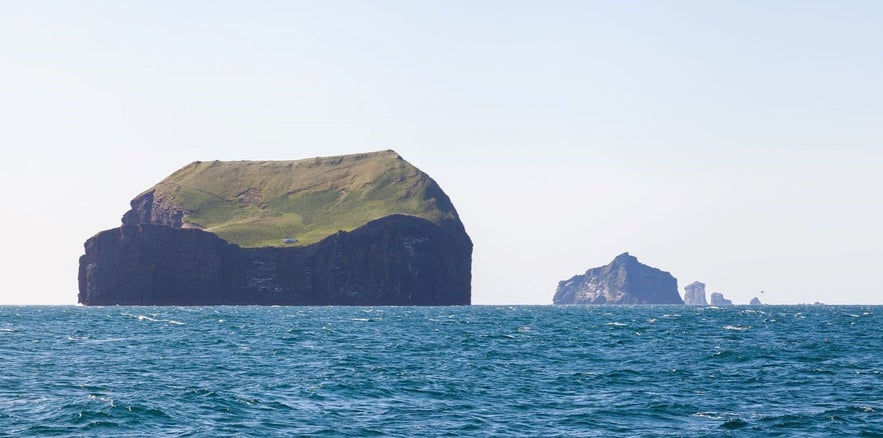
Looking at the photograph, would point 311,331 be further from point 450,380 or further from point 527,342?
point 450,380

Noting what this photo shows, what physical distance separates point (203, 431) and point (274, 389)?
11.7 meters

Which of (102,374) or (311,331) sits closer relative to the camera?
(102,374)

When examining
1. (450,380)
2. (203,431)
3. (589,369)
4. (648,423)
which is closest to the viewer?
(203,431)

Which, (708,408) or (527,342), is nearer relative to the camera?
(708,408)

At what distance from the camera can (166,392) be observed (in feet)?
148

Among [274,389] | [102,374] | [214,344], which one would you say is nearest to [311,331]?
[214,344]

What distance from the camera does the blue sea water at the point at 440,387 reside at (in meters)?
36.5

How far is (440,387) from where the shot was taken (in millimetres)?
47969

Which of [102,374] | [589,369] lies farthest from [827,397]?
[102,374]

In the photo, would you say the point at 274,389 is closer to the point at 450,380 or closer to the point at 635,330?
the point at 450,380

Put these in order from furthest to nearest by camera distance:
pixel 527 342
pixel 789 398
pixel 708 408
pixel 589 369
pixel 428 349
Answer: pixel 527 342, pixel 428 349, pixel 589 369, pixel 789 398, pixel 708 408

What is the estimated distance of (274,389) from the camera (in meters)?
46.7

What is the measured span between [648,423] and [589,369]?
759 inches

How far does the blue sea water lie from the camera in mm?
36500
